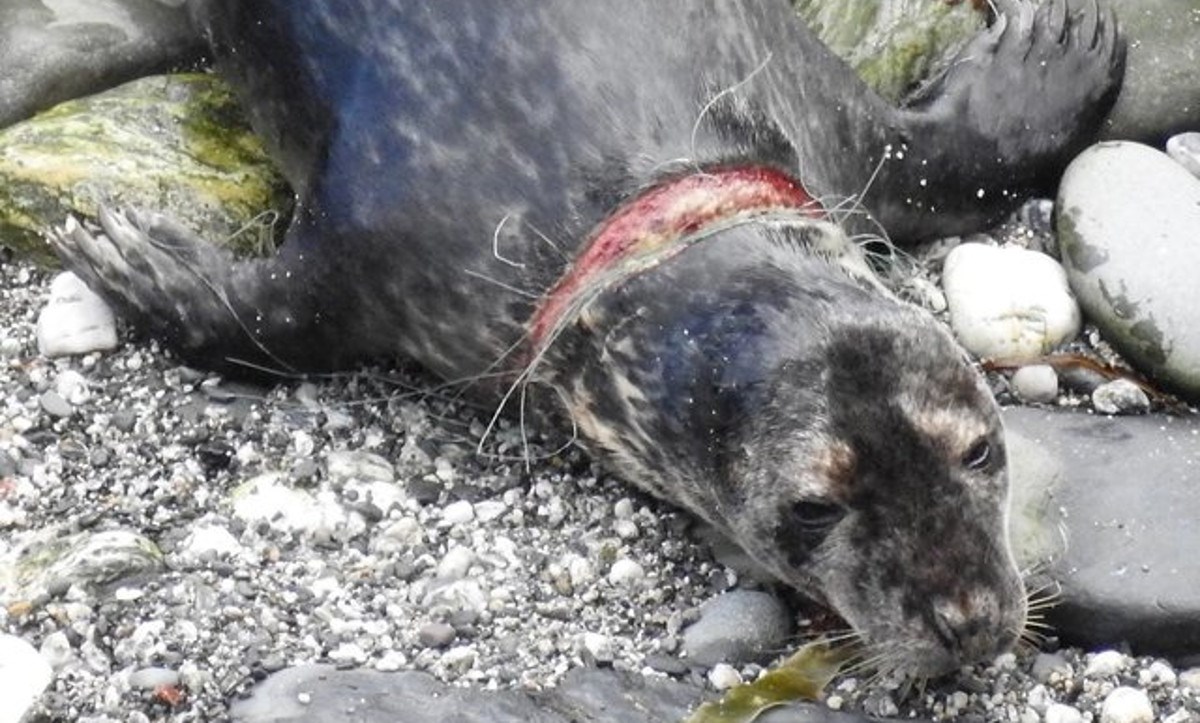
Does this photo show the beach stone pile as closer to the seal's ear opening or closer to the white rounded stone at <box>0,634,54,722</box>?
the white rounded stone at <box>0,634,54,722</box>

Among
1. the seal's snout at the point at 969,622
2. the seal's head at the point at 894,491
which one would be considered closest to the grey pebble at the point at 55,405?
the seal's head at the point at 894,491

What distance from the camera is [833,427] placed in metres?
4.88

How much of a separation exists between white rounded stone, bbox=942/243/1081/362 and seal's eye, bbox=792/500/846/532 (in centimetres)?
109

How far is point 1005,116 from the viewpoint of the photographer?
6.41 metres

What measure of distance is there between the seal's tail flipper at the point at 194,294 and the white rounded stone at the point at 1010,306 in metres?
1.70

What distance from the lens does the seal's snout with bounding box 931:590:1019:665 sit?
16.0 ft

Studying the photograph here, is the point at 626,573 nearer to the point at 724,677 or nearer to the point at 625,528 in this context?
the point at 625,528

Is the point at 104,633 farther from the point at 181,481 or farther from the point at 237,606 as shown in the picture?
the point at 181,481

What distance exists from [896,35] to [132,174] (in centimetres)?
219

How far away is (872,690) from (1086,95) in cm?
216

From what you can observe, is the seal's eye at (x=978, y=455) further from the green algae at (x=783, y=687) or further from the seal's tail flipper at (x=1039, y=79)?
the seal's tail flipper at (x=1039, y=79)

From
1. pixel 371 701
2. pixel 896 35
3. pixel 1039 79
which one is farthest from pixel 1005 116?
pixel 371 701

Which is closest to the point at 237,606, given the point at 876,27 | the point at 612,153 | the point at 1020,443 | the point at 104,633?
the point at 104,633

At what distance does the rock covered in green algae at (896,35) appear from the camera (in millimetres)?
6623
